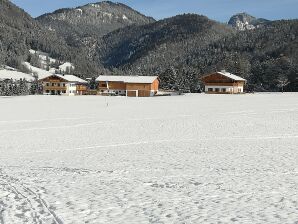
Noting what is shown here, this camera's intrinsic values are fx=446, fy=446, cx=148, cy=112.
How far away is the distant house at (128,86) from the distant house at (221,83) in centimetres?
1544

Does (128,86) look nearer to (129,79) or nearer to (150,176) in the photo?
(129,79)

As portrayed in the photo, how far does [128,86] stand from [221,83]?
83.3ft

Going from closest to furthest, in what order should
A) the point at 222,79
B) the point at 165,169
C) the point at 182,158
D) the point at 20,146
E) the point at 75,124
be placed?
the point at 165,169 < the point at 182,158 < the point at 20,146 < the point at 75,124 < the point at 222,79

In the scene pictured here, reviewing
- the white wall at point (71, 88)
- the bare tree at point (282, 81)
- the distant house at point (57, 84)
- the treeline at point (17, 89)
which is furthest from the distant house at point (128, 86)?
the bare tree at point (282, 81)

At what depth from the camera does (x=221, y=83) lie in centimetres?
11538

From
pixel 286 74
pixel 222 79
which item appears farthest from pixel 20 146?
pixel 286 74

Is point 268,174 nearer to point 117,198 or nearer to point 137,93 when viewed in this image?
point 117,198

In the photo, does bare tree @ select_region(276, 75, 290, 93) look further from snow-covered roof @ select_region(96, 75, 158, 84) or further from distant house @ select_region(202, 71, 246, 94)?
snow-covered roof @ select_region(96, 75, 158, 84)

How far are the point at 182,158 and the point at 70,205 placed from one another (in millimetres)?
10097

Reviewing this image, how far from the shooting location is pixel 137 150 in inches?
1030

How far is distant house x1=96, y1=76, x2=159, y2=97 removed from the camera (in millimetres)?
121688

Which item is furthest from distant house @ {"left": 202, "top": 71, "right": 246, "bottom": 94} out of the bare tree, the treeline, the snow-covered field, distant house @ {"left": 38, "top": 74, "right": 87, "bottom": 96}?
the snow-covered field

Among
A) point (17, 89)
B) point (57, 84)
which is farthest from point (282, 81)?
point (17, 89)

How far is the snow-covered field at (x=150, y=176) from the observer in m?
12.3
